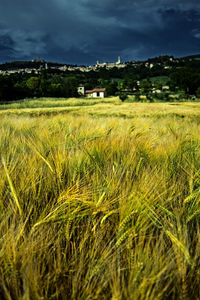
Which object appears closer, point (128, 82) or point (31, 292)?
point (31, 292)

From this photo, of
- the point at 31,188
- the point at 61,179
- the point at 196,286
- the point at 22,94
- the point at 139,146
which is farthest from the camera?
the point at 22,94

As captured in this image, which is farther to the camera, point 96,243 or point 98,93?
point 98,93

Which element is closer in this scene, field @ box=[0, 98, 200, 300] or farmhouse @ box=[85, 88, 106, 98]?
Answer: field @ box=[0, 98, 200, 300]

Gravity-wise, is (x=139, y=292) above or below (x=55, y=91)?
below

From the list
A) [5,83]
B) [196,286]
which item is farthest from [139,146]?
[5,83]

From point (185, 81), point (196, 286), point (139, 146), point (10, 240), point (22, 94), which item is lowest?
point (196, 286)

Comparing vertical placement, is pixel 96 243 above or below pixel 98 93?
below

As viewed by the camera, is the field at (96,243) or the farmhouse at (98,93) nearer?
the field at (96,243)

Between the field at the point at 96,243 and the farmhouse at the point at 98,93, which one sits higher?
the farmhouse at the point at 98,93

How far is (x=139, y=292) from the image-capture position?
0.41 meters

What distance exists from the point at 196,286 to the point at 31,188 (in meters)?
0.71

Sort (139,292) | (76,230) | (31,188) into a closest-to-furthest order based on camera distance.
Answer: (139,292)
(76,230)
(31,188)

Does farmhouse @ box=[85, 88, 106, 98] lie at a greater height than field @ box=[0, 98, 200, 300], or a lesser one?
greater

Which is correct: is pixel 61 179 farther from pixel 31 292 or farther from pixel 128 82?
pixel 128 82
